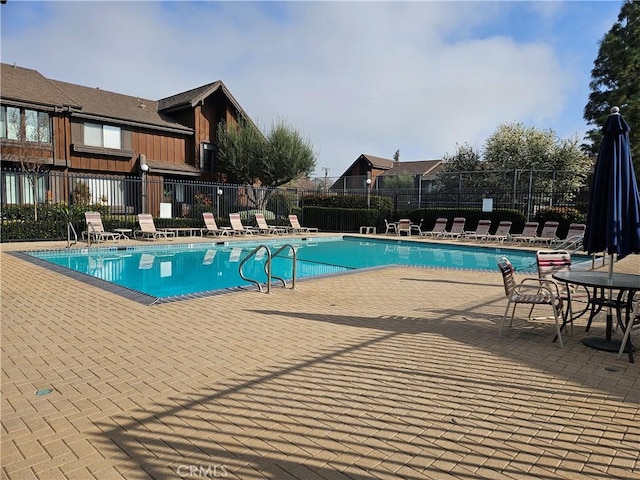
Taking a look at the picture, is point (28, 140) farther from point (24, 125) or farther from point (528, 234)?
point (528, 234)

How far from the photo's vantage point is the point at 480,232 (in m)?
18.2

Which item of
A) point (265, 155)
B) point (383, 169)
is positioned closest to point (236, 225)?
point (265, 155)

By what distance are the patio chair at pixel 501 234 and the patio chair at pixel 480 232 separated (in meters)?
0.17

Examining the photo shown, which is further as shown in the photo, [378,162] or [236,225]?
[378,162]

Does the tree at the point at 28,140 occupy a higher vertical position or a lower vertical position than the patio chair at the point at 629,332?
higher

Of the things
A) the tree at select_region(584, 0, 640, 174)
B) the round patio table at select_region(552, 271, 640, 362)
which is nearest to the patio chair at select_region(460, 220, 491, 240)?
the tree at select_region(584, 0, 640, 174)

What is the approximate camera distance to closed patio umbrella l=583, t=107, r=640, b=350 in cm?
428

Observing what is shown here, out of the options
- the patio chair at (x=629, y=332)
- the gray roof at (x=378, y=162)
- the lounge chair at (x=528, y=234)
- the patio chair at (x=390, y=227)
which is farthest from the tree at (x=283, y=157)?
the gray roof at (x=378, y=162)

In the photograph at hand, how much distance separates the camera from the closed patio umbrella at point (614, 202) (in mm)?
4281

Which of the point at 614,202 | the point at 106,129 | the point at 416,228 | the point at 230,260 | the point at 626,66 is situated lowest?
the point at 230,260

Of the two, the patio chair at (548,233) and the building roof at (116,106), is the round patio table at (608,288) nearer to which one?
the patio chair at (548,233)

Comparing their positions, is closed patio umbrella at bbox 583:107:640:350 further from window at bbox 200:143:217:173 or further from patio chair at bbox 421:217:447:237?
window at bbox 200:143:217:173

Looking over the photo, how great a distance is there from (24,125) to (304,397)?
19531 millimetres

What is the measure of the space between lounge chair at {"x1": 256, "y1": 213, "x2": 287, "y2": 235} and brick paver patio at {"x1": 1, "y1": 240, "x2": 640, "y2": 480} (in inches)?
540
